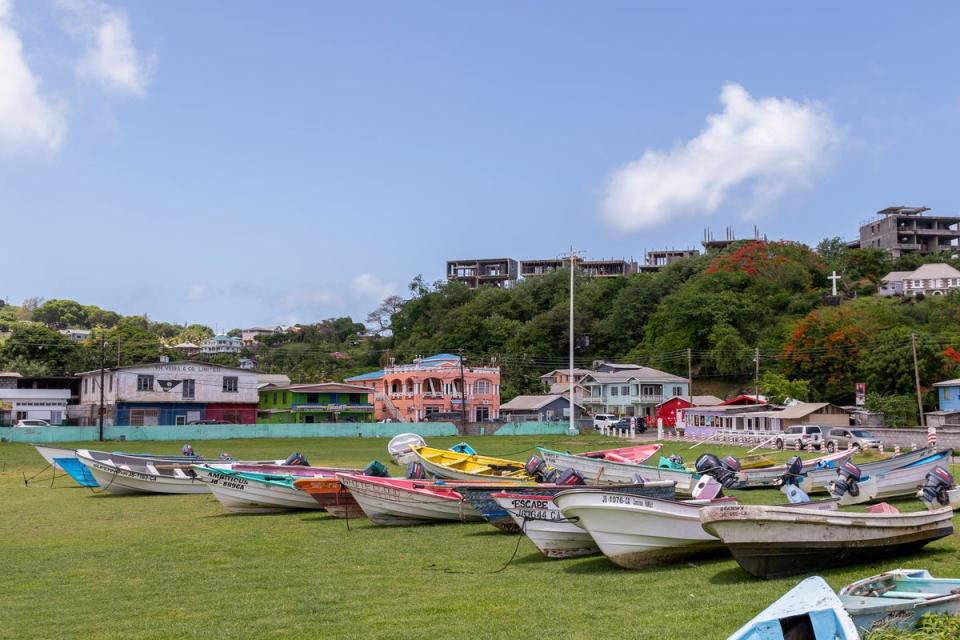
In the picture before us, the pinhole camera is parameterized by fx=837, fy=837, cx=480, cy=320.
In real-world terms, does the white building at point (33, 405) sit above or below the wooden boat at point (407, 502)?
above

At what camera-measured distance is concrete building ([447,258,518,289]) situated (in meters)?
169

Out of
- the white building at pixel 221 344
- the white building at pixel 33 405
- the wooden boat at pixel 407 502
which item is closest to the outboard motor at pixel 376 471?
the wooden boat at pixel 407 502

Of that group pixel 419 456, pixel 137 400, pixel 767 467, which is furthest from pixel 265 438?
pixel 767 467

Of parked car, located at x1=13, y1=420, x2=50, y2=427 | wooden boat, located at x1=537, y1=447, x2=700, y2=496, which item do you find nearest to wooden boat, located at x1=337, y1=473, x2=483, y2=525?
wooden boat, located at x1=537, y1=447, x2=700, y2=496

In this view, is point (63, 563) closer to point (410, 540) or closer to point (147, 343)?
point (410, 540)

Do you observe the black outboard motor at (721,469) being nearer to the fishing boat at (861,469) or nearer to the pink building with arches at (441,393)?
the fishing boat at (861,469)

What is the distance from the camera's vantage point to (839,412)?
58.7 meters

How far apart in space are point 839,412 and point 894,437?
13.4 meters

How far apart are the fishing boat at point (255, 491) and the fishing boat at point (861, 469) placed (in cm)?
1352

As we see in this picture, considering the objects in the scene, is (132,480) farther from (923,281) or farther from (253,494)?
(923,281)

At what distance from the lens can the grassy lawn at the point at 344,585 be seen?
34.3 ft

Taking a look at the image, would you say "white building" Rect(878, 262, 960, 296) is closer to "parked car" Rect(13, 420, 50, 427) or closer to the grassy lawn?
"parked car" Rect(13, 420, 50, 427)

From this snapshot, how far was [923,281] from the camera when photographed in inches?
4075

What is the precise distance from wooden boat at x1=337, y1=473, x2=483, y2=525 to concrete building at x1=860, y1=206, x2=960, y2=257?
419ft
